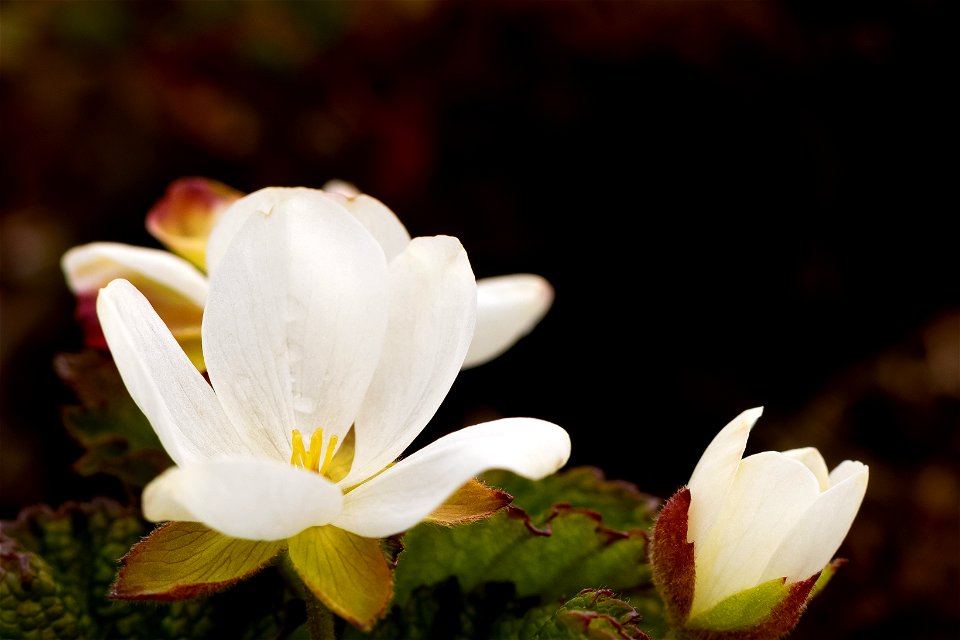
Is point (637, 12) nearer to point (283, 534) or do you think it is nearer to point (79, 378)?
point (79, 378)

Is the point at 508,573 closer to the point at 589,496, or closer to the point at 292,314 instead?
the point at 589,496

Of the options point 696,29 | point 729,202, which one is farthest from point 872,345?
point 696,29

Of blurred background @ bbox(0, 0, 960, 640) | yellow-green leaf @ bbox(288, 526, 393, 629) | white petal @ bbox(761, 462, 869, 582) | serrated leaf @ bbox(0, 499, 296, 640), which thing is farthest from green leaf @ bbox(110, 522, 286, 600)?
blurred background @ bbox(0, 0, 960, 640)

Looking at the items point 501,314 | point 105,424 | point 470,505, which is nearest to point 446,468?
point 470,505

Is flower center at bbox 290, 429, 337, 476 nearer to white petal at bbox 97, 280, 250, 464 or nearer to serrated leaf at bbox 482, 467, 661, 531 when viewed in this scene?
white petal at bbox 97, 280, 250, 464

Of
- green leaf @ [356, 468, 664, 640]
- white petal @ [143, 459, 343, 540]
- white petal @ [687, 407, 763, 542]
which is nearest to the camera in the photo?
white petal @ [143, 459, 343, 540]
